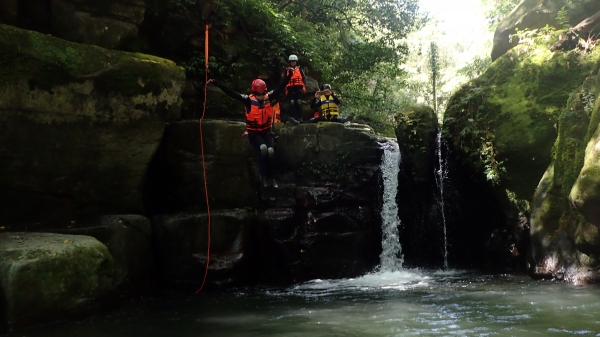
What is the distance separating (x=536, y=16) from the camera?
12.7 meters

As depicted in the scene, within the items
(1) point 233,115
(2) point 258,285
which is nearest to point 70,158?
(2) point 258,285

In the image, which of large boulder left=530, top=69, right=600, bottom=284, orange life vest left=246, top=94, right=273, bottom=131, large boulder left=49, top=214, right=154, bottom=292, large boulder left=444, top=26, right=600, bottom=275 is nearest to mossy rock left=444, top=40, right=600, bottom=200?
large boulder left=444, top=26, right=600, bottom=275

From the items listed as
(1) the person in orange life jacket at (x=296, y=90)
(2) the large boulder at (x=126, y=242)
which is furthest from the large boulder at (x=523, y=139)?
(2) the large boulder at (x=126, y=242)

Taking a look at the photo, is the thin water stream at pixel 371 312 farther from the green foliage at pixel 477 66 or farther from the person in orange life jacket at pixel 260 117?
the green foliage at pixel 477 66

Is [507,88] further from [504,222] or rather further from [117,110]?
[117,110]

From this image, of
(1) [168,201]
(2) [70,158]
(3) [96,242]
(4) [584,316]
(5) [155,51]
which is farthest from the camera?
(5) [155,51]

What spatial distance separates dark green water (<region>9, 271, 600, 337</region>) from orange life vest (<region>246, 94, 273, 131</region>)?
3.23m

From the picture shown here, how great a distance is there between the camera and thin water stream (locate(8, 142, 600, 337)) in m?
5.17

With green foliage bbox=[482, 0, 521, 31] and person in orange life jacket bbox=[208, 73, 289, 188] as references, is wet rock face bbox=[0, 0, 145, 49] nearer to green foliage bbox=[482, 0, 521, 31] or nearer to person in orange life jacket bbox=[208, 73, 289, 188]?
person in orange life jacket bbox=[208, 73, 289, 188]

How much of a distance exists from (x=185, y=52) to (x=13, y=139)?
6.14 m

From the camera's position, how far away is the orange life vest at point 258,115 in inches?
358

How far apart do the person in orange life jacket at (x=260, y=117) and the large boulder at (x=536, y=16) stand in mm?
7313

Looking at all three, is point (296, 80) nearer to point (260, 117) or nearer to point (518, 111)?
point (260, 117)

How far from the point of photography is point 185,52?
1291 cm
